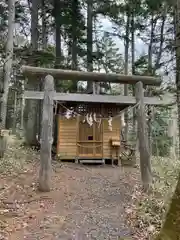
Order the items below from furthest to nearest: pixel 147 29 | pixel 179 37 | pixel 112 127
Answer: pixel 147 29 < pixel 112 127 < pixel 179 37

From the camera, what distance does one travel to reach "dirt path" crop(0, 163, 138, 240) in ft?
20.2

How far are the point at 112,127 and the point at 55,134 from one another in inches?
122

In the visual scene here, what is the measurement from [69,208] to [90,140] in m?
7.30

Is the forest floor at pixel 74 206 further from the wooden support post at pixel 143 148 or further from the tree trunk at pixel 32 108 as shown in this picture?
the tree trunk at pixel 32 108

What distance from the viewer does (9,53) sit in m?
12.2

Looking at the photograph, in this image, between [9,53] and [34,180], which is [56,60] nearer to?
[9,53]

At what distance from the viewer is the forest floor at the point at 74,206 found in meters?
6.16

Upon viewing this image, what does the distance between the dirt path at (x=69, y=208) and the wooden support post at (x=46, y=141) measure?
0.35m

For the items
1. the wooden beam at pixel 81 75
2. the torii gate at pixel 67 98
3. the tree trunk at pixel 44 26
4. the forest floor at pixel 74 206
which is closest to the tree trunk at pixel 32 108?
the tree trunk at pixel 44 26

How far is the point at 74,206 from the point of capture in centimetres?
793

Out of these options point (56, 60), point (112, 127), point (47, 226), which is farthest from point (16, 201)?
point (56, 60)

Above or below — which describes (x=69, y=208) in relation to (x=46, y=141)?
below

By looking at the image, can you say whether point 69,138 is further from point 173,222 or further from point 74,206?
point 173,222

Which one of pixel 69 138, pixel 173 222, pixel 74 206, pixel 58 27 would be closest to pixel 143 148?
pixel 74 206
